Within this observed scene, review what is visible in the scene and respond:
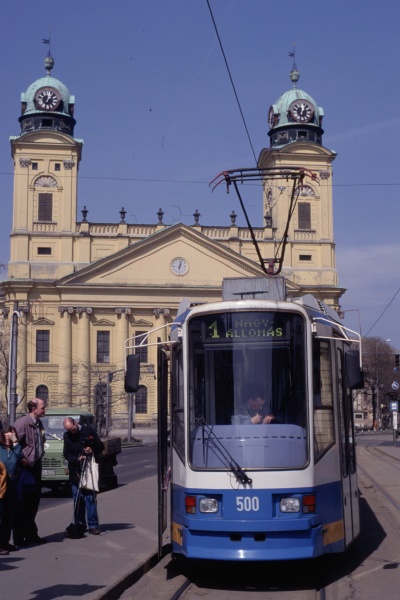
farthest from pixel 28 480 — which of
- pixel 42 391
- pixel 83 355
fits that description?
pixel 42 391

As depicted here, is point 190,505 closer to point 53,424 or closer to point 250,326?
point 250,326

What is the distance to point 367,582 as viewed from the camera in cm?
966

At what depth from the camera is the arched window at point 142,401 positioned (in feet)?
241

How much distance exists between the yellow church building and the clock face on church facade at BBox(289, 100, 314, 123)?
195cm

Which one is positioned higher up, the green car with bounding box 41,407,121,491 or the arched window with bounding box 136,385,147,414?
the arched window with bounding box 136,385,147,414

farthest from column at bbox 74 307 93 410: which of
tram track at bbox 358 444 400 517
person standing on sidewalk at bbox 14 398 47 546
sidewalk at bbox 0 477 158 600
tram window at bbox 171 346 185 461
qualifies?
tram window at bbox 171 346 185 461

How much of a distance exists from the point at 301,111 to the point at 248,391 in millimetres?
69159

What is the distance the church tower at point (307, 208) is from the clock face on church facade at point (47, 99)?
17.5 meters

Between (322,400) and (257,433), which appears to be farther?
(322,400)

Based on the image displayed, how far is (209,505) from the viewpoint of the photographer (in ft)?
30.0

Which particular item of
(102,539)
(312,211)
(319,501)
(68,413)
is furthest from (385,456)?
(312,211)

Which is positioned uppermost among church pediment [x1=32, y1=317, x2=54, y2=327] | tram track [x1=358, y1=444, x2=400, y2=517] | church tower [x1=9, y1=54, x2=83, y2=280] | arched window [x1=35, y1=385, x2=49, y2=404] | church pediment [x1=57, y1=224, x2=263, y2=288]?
church tower [x1=9, y1=54, x2=83, y2=280]

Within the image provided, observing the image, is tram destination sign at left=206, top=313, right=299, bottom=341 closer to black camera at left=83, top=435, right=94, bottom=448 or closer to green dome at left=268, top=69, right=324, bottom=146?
black camera at left=83, top=435, right=94, bottom=448

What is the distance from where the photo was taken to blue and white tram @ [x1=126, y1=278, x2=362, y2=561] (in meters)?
8.98
